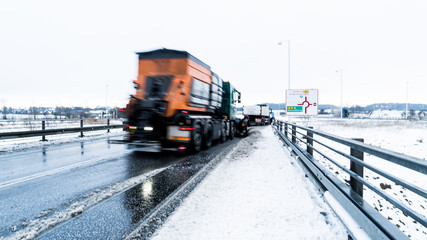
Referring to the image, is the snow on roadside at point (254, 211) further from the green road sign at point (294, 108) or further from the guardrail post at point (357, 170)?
the green road sign at point (294, 108)

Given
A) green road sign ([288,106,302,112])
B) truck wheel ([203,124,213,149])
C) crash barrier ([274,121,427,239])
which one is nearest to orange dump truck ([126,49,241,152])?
truck wheel ([203,124,213,149])

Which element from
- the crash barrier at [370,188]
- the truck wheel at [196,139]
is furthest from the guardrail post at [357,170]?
the truck wheel at [196,139]

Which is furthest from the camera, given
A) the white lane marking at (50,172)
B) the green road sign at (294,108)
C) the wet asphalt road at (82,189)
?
the green road sign at (294,108)

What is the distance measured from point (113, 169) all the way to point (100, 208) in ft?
9.03

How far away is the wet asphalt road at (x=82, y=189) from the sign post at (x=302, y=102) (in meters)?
9.02

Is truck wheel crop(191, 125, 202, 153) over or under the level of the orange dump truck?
under

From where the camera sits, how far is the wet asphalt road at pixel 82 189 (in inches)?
131

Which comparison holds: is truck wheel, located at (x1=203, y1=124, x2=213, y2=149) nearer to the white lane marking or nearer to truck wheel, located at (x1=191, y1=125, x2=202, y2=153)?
truck wheel, located at (x1=191, y1=125, x2=202, y2=153)

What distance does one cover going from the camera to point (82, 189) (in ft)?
15.8

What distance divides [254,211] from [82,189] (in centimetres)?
354

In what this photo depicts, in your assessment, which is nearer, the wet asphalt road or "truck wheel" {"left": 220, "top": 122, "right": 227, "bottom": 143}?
the wet asphalt road

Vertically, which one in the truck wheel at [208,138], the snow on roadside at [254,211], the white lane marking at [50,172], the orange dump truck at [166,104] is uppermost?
the orange dump truck at [166,104]

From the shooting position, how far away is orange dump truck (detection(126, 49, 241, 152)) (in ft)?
27.9

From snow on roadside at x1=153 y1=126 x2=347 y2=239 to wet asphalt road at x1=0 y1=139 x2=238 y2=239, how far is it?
71 cm
